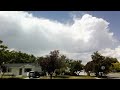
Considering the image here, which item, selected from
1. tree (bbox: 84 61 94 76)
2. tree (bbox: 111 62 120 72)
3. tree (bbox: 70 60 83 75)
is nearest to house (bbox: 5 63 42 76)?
tree (bbox: 70 60 83 75)

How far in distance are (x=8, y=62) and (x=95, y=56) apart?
59.8 feet

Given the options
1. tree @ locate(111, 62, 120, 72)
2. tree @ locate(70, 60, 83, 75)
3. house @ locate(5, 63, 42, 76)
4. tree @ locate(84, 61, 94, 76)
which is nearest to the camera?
tree @ locate(84, 61, 94, 76)

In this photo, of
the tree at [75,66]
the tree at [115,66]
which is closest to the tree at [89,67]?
the tree at [75,66]

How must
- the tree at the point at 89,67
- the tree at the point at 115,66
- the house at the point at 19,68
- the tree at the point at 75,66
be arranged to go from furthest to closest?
the house at the point at 19,68 < the tree at the point at 115,66 < the tree at the point at 75,66 < the tree at the point at 89,67

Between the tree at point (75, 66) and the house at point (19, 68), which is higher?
the house at point (19, 68)


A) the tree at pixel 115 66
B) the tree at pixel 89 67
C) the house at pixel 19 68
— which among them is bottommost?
the tree at pixel 89 67

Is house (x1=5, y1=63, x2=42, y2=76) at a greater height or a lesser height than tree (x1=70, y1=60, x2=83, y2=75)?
greater

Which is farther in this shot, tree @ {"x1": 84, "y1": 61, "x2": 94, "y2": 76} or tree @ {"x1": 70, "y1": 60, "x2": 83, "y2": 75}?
tree @ {"x1": 70, "y1": 60, "x2": 83, "y2": 75}

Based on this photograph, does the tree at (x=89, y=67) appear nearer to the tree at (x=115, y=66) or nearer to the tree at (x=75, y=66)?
the tree at (x=75, y=66)

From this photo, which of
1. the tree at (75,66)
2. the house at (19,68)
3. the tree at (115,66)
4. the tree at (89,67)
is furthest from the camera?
the house at (19,68)

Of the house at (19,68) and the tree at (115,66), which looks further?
the house at (19,68)

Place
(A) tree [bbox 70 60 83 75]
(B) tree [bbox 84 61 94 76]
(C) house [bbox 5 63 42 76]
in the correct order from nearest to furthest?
1. (B) tree [bbox 84 61 94 76]
2. (A) tree [bbox 70 60 83 75]
3. (C) house [bbox 5 63 42 76]

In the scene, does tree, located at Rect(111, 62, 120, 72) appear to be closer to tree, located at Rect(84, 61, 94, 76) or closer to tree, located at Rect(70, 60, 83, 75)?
tree, located at Rect(84, 61, 94, 76)
